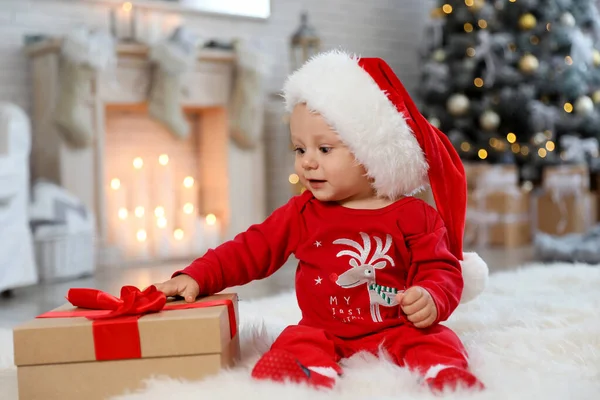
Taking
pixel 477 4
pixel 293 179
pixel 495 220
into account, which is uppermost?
pixel 477 4

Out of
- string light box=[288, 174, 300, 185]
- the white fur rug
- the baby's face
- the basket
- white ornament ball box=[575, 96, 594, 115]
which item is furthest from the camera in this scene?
white ornament ball box=[575, 96, 594, 115]

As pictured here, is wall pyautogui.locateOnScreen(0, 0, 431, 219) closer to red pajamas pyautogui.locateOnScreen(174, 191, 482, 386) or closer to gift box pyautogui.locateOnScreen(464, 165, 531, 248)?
gift box pyautogui.locateOnScreen(464, 165, 531, 248)

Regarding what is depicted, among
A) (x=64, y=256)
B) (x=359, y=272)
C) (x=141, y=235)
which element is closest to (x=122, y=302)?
(x=359, y=272)

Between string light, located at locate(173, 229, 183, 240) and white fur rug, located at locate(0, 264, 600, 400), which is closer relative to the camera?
white fur rug, located at locate(0, 264, 600, 400)

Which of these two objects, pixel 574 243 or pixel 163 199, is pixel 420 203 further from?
pixel 163 199

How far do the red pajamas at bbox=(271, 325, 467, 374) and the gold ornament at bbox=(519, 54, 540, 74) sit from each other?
3.38 meters

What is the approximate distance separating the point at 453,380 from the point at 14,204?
197cm

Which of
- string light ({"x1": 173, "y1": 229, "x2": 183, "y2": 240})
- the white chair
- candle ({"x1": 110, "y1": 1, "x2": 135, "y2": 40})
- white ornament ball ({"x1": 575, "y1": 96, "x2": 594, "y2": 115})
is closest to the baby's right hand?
the white chair

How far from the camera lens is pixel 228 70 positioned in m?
3.97

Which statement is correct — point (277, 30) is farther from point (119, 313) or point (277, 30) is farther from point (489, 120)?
point (119, 313)

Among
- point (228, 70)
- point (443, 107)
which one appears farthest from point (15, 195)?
point (443, 107)

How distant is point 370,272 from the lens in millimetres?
1229

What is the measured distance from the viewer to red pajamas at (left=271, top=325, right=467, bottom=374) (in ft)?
3.70

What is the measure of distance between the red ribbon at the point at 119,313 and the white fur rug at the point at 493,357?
0.07m
